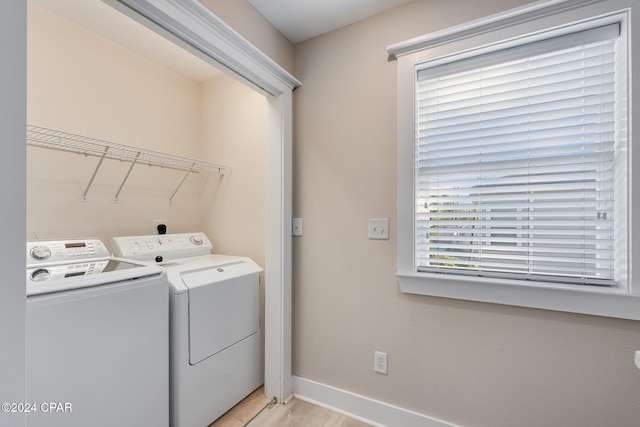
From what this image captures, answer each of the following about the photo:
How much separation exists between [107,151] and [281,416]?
6.50 ft

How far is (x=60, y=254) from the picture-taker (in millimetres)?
1471

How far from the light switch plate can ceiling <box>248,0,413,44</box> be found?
3.99 feet

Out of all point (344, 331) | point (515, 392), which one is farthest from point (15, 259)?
point (515, 392)

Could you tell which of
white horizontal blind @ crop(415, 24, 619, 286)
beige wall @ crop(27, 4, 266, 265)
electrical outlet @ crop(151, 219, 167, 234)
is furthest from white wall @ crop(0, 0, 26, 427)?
electrical outlet @ crop(151, 219, 167, 234)

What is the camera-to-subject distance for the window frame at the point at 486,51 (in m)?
1.16

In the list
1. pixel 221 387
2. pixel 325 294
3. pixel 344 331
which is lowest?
pixel 221 387

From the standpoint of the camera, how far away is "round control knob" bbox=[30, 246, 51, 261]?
1.39m

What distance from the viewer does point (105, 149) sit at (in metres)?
1.80

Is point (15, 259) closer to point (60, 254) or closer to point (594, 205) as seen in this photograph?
point (60, 254)

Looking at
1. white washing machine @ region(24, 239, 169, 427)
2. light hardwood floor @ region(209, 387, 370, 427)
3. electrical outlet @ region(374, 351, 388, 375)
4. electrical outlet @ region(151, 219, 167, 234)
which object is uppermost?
electrical outlet @ region(151, 219, 167, 234)

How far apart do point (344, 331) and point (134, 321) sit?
3.76 ft

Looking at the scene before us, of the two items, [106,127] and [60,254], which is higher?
[106,127]

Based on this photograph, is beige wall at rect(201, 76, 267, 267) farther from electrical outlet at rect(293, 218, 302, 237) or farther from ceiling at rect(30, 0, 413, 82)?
ceiling at rect(30, 0, 413, 82)

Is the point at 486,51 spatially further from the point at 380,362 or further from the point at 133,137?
the point at 133,137
